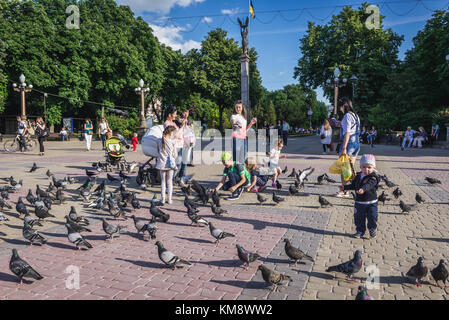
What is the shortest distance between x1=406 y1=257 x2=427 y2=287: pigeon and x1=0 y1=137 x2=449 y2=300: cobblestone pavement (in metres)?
0.10

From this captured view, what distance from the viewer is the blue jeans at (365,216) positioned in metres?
5.23

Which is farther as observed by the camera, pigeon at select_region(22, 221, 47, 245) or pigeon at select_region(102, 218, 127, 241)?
pigeon at select_region(102, 218, 127, 241)

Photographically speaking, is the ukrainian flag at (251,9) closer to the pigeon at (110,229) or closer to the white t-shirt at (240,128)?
the white t-shirt at (240,128)

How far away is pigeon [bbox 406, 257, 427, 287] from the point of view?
3.55m

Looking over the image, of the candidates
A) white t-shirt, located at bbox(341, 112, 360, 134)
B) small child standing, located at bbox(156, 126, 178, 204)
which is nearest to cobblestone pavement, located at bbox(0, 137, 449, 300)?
small child standing, located at bbox(156, 126, 178, 204)

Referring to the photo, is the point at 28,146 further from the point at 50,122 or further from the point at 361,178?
the point at 361,178

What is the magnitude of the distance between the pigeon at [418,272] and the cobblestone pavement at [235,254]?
0.33ft

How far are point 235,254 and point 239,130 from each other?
14.8 ft

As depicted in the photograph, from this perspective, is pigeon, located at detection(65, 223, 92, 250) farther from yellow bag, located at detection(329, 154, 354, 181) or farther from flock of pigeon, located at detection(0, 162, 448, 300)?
yellow bag, located at detection(329, 154, 354, 181)

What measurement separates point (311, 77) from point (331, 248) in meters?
43.6

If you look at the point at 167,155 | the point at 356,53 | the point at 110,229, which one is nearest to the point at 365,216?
the point at 110,229

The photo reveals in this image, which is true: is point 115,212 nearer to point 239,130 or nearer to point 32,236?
point 32,236

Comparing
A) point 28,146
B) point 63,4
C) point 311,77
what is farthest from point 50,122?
point 311,77

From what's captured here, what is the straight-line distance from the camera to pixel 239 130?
28.2 ft
